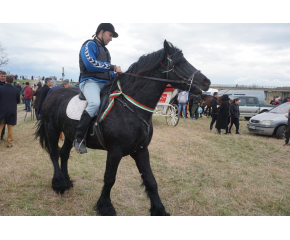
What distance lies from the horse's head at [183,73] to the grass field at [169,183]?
2.20 meters

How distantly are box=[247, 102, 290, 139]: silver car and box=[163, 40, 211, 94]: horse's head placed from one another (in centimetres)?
1004

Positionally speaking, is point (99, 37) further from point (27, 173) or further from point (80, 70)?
point (27, 173)

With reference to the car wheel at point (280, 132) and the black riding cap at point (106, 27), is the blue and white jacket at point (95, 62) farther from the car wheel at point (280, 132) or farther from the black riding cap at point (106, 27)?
the car wheel at point (280, 132)

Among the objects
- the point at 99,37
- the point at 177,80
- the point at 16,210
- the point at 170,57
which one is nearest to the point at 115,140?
the point at 177,80

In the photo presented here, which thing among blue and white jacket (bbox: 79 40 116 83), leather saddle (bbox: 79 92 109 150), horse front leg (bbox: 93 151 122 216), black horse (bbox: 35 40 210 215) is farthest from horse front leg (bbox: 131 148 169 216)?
blue and white jacket (bbox: 79 40 116 83)

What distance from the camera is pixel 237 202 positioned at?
4.12 meters

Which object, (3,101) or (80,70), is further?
(3,101)

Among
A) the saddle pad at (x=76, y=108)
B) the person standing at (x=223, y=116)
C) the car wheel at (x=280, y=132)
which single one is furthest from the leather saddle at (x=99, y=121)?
the car wheel at (x=280, y=132)

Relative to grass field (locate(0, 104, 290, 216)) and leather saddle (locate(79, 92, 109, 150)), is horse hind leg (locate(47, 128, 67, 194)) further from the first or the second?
leather saddle (locate(79, 92, 109, 150))

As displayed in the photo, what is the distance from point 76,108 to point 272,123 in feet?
35.9

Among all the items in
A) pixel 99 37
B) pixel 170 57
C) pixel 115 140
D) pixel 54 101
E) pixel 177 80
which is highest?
pixel 99 37

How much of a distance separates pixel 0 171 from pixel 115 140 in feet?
12.7

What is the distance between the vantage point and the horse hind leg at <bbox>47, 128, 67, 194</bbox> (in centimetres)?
423

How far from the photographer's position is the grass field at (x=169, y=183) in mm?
3820
